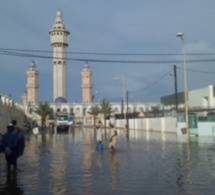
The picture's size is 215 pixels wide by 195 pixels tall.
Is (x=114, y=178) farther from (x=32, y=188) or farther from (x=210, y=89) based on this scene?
(x=210, y=89)

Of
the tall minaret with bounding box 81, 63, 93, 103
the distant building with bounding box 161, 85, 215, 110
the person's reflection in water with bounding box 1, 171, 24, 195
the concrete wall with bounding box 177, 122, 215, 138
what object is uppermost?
the tall minaret with bounding box 81, 63, 93, 103

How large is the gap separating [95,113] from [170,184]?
262 ft

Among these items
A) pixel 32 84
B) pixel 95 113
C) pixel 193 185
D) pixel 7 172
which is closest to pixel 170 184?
pixel 193 185

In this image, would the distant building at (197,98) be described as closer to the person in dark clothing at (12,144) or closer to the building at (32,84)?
the person in dark clothing at (12,144)

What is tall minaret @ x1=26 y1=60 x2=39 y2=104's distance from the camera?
12888 cm

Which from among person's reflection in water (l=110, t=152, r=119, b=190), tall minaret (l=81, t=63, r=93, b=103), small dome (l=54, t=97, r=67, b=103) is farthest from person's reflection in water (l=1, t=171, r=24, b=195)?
tall minaret (l=81, t=63, r=93, b=103)

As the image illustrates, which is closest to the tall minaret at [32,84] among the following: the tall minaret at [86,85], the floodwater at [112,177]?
the tall minaret at [86,85]

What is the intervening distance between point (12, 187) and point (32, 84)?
124545mm

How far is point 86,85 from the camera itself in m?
133

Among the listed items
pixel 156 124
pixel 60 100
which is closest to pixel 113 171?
pixel 156 124

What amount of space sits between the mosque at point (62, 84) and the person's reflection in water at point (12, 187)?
106 meters

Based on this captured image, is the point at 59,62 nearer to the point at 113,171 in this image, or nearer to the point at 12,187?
the point at 113,171

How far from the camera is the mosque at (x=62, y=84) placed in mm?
119688

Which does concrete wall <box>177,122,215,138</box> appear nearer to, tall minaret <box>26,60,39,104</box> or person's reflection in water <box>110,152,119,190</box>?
person's reflection in water <box>110,152,119,190</box>
